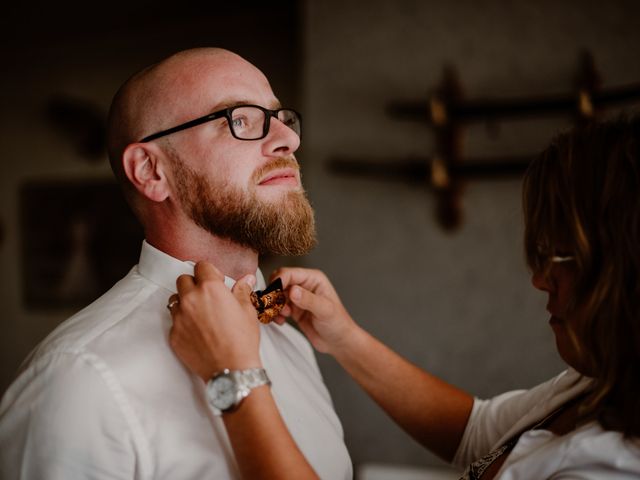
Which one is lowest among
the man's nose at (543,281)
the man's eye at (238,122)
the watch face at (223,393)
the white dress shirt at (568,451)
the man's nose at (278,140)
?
the white dress shirt at (568,451)

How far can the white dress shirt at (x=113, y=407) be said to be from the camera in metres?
0.90

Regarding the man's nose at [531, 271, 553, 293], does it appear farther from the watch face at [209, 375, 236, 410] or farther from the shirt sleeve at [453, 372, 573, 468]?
the watch face at [209, 375, 236, 410]

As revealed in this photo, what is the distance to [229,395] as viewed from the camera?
876 mm

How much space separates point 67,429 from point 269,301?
45 cm

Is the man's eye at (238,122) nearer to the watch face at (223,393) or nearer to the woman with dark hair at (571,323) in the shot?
the woman with dark hair at (571,323)

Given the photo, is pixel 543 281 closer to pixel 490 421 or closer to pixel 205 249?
pixel 490 421

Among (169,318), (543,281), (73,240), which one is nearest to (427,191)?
(543,281)

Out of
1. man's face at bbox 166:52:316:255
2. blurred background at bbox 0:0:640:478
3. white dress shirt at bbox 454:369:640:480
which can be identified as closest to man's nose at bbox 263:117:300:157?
man's face at bbox 166:52:316:255

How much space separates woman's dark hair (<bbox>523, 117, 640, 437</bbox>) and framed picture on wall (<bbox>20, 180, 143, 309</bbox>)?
141 inches

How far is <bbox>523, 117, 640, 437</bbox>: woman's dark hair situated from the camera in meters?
0.84

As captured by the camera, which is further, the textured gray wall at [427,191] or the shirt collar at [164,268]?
the textured gray wall at [427,191]

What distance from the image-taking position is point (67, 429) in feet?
2.94

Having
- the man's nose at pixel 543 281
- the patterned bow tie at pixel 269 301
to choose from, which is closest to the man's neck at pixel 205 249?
Answer: the patterned bow tie at pixel 269 301

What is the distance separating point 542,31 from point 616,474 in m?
2.08
